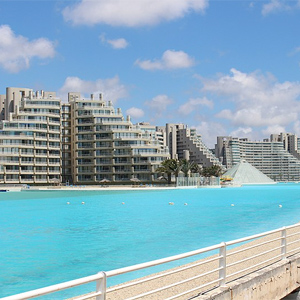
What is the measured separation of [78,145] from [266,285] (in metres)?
124

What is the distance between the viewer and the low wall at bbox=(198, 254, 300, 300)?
845 cm

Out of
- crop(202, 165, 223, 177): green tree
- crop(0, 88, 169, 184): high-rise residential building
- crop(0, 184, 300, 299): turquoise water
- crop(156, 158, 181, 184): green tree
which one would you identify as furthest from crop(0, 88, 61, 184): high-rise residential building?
crop(0, 184, 300, 299): turquoise water

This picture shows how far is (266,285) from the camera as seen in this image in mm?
9812

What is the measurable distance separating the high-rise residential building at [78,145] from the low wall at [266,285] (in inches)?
4457

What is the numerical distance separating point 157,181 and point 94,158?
20368 mm

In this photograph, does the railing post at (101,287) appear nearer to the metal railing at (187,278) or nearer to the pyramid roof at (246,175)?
the metal railing at (187,278)

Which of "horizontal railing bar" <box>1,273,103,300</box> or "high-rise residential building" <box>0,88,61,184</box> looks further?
"high-rise residential building" <box>0,88,61,184</box>

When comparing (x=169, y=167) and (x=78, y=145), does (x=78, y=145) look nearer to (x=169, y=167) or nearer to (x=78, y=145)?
(x=78, y=145)

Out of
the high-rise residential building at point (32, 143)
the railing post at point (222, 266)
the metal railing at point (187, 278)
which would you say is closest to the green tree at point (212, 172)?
the high-rise residential building at point (32, 143)

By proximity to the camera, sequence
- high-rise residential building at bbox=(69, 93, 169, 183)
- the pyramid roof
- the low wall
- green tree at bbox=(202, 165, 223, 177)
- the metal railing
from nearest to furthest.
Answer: the metal railing < the low wall < high-rise residential building at bbox=(69, 93, 169, 183) < green tree at bbox=(202, 165, 223, 177) < the pyramid roof

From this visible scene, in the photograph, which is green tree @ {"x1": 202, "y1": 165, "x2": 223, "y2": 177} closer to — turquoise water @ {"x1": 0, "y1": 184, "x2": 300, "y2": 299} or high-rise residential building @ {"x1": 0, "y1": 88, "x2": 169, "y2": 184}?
high-rise residential building @ {"x1": 0, "y1": 88, "x2": 169, "y2": 184}

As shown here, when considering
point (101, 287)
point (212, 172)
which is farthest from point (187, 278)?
point (212, 172)

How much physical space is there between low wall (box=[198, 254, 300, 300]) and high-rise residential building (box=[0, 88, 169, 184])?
11322cm

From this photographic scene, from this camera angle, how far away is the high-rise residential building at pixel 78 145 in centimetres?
12220
